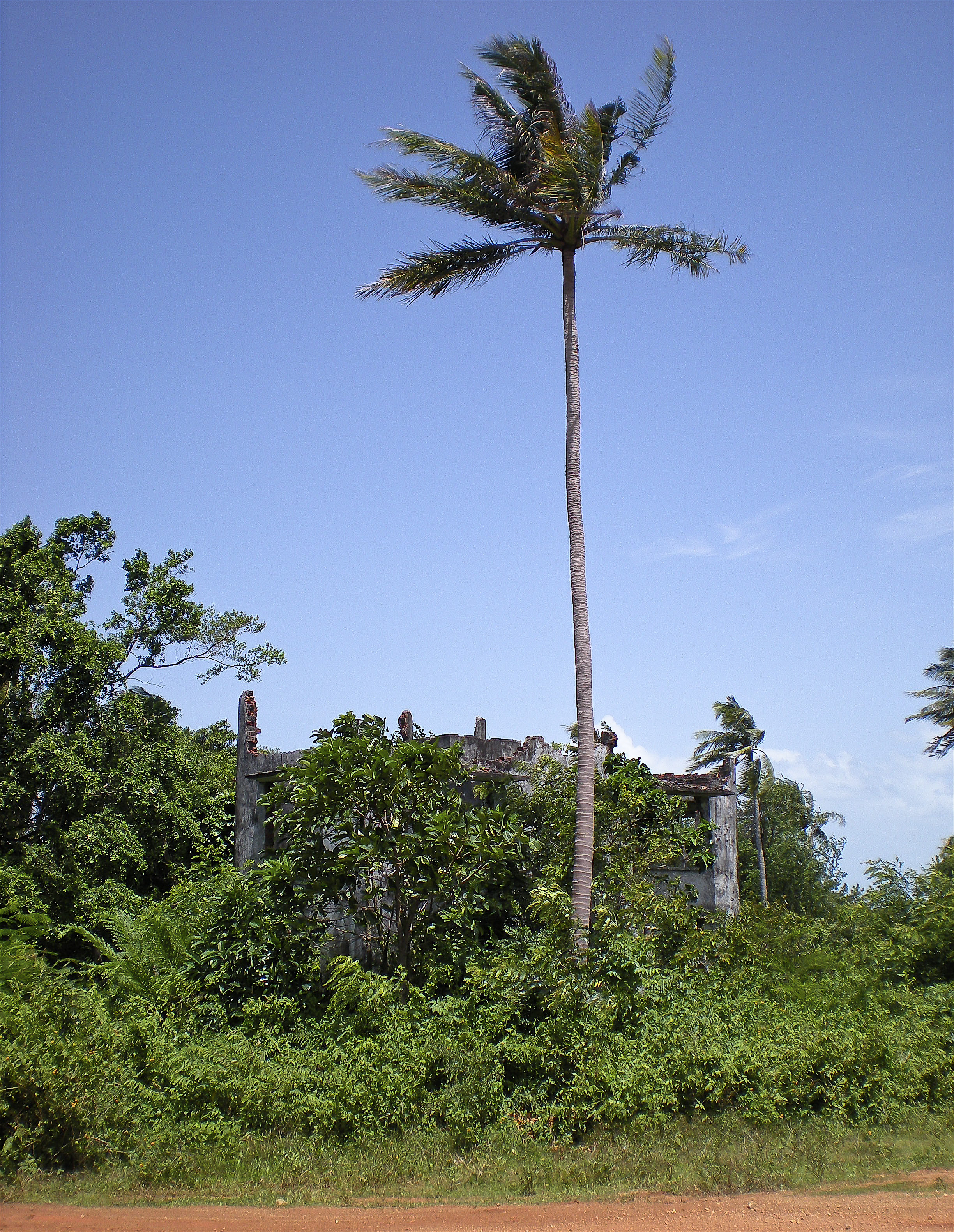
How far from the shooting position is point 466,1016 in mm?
11102

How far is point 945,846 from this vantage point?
56.5ft

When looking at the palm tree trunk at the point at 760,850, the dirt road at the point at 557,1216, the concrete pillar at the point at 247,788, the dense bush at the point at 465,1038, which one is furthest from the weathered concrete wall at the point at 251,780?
the palm tree trunk at the point at 760,850

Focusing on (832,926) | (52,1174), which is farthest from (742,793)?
(52,1174)

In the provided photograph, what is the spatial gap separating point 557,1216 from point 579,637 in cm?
726

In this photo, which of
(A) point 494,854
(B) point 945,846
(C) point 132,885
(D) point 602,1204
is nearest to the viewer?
(D) point 602,1204

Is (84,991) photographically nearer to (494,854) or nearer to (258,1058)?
(258,1058)

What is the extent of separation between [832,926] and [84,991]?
34.6 ft

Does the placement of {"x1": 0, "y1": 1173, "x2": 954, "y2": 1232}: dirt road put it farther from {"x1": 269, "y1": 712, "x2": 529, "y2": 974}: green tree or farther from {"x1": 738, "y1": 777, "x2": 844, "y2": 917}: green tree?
{"x1": 738, "y1": 777, "x2": 844, "y2": 917}: green tree

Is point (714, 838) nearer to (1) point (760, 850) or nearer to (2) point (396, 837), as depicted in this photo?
(2) point (396, 837)

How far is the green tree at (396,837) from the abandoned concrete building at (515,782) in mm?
928

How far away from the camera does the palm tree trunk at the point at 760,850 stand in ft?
110

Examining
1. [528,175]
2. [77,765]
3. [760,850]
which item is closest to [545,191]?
[528,175]

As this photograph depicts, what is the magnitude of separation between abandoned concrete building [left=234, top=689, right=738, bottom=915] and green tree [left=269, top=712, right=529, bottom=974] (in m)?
0.93

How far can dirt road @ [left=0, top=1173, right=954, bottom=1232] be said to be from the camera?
25.3 feet
